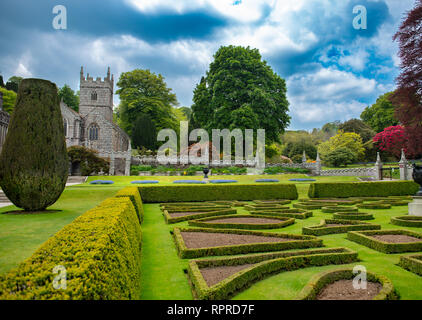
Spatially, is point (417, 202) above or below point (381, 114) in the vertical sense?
below

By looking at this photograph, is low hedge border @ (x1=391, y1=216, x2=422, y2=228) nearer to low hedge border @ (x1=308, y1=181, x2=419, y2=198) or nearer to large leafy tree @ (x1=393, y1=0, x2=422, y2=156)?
low hedge border @ (x1=308, y1=181, x2=419, y2=198)

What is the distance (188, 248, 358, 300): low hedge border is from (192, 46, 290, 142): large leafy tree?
25140mm

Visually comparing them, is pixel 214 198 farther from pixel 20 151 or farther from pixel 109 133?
pixel 109 133

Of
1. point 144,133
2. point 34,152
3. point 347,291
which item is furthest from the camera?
point 144,133

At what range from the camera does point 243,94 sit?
3209 cm

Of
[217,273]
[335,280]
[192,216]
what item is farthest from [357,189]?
[217,273]

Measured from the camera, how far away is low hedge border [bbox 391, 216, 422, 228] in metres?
7.86

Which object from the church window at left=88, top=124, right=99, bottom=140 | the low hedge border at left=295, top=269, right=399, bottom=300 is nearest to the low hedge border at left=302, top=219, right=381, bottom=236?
the low hedge border at left=295, top=269, right=399, bottom=300

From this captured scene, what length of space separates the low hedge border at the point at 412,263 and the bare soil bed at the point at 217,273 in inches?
107

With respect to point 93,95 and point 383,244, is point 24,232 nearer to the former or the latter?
point 383,244

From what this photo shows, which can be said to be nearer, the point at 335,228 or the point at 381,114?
the point at 335,228

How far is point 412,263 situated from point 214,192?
431 inches
